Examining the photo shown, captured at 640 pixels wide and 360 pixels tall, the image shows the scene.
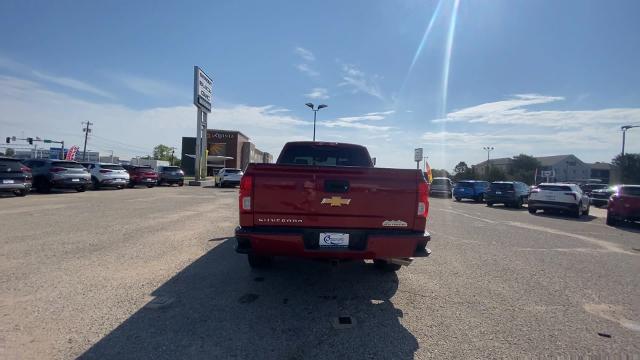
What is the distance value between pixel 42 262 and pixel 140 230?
2.80m

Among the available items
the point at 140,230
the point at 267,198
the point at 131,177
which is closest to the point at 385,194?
the point at 267,198

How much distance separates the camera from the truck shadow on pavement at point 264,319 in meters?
2.88

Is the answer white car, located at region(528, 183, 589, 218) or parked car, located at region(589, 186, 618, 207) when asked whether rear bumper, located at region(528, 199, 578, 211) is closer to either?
white car, located at region(528, 183, 589, 218)

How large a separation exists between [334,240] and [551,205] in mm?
16442

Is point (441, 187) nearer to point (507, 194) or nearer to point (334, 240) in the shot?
point (507, 194)

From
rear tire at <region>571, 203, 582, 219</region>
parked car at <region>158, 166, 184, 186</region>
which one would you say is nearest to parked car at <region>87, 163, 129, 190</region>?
parked car at <region>158, 166, 184, 186</region>

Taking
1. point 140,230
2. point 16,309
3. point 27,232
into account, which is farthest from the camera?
point 140,230

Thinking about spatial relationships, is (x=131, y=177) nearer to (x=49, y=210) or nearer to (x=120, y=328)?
(x=49, y=210)

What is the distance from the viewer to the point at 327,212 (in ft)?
12.6

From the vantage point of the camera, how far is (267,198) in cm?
381

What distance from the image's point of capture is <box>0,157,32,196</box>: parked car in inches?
552

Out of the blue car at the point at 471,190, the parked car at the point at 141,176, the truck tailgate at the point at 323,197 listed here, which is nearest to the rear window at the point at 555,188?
the blue car at the point at 471,190

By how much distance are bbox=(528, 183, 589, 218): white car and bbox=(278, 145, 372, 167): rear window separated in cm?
1438

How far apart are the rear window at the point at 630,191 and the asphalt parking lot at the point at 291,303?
297 inches
